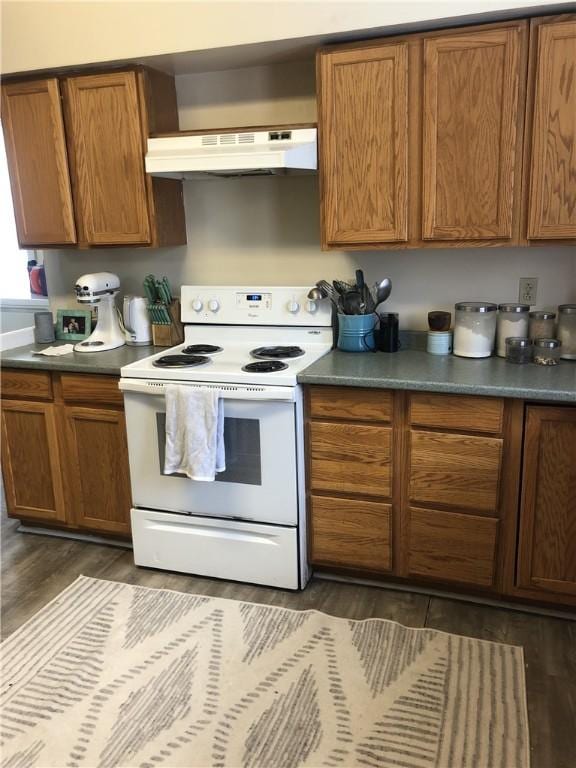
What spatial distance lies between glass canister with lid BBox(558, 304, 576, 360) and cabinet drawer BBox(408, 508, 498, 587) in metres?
0.72

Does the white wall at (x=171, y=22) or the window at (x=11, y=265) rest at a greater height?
the white wall at (x=171, y=22)

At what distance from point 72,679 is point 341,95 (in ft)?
7.46

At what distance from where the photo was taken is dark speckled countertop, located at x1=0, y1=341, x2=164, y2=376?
2682mm

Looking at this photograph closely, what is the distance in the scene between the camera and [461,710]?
74.9 inches

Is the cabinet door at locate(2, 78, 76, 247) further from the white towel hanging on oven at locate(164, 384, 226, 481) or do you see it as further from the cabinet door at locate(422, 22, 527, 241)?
the cabinet door at locate(422, 22, 527, 241)

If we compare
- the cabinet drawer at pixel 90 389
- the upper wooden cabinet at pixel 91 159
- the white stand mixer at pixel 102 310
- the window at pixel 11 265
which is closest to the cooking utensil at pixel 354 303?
the upper wooden cabinet at pixel 91 159

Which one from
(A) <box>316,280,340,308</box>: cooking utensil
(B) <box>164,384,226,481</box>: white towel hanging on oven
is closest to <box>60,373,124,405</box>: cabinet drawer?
(B) <box>164,384,226,481</box>: white towel hanging on oven

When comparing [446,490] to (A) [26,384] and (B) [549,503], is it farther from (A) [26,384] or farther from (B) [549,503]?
(A) [26,384]

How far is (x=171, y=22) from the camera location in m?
2.45

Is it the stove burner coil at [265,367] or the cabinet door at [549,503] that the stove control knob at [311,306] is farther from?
the cabinet door at [549,503]

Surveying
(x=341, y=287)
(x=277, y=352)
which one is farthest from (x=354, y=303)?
(x=277, y=352)

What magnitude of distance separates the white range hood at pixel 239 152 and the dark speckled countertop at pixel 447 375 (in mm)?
792

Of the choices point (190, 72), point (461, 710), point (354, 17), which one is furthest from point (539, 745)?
point (190, 72)

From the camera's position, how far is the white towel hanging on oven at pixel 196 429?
7.76 ft
